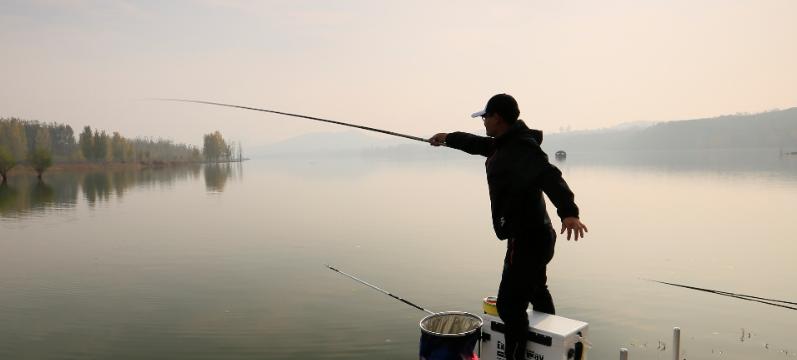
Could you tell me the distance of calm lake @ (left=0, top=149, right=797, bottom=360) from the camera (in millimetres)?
8633

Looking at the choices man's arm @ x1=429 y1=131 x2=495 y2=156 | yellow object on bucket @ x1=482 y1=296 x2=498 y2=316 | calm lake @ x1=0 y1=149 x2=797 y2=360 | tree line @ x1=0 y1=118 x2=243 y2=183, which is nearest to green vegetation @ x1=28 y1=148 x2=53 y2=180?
tree line @ x1=0 y1=118 x2=243 y2=183

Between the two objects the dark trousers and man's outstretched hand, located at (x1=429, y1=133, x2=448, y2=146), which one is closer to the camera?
the dark trousers

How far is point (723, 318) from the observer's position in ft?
32.8

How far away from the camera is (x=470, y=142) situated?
15.1 ft

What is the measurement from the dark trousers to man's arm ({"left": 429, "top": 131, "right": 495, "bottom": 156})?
92 cm

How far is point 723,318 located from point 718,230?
48.0 feet

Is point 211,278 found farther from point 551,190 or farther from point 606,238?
point 606,238

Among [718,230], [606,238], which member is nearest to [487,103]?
[606,238]

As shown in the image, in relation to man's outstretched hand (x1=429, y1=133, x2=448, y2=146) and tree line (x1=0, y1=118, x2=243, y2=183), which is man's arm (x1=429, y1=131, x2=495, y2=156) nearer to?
man's outstretched hand (x1=429, y1=133, x2=448, y2=146)

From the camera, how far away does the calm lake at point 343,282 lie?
340 inches

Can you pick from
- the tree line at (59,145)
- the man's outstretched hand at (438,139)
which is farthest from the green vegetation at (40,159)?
the man's outstretched hand at (438,139)

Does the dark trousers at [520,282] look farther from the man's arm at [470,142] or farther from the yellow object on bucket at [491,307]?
the man's arm at [470,142]

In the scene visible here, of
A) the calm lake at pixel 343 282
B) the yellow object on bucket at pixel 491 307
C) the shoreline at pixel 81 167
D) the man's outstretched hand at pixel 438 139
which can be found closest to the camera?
the yellow object on bucket at pixel 491 307

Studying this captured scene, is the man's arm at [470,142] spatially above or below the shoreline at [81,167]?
above
